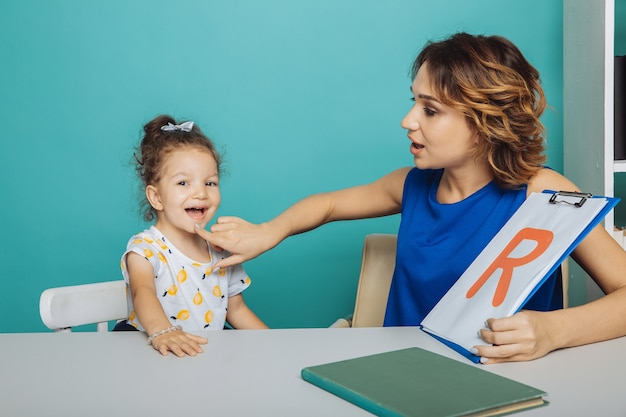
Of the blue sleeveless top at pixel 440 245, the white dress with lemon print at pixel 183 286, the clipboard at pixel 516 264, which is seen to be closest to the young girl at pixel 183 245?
the white dress with lemon print at pixel 183 286

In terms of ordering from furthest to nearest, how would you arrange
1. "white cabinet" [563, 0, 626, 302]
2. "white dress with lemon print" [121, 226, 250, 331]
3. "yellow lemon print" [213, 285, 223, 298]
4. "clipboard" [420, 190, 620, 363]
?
"white cabinet" [563, 0, 626, 302], "yellow lemon print" [213, 285, 223, 298], "white dress with lemon print" [121, 226, 250, 331], "clipboard" [420, 190, 620, 363]

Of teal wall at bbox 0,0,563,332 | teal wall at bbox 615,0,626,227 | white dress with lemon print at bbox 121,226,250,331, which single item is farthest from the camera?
teal wall at bbox 0,0,563,332

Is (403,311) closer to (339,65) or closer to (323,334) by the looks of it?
(323,334)

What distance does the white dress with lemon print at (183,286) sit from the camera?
1800 mm

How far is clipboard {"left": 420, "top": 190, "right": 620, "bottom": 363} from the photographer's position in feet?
3.79

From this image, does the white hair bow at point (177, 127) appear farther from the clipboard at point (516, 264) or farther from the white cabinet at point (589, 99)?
the white cabinet at point (589, 99)

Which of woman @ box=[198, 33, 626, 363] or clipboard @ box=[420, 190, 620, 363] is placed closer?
clipboard @ box=[420, 190, 620, 363]

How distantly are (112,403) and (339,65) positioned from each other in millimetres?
2005

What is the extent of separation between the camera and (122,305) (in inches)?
69.7

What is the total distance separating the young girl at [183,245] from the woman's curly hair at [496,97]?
0.66m

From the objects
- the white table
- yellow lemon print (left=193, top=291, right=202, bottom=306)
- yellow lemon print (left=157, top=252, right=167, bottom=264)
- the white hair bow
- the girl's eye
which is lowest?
yellow lemon print (left=193, top=291, right=202, bottom=306)

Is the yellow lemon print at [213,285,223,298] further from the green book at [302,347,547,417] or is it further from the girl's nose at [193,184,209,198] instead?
the green book at [302,347,547,417]

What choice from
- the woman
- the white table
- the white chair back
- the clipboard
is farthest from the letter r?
the white chair back

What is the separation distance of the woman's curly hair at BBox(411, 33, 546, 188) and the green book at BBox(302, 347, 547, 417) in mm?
647
